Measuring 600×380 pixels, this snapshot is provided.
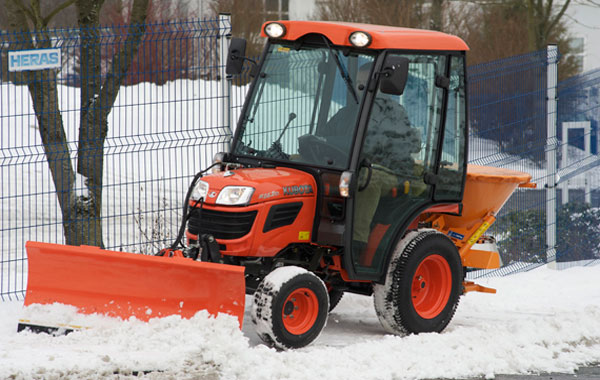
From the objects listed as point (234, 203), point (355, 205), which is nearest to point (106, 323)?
Result: point (234, 203)

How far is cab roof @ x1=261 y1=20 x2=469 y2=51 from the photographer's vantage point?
641 cm

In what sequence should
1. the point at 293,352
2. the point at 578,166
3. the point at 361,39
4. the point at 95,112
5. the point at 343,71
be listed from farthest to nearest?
1. the point at 578,166
2. the point at 95,112
3. the point at 343,71
4. the point at 361,39
5. the point at 293,352

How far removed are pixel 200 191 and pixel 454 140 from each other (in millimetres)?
2153

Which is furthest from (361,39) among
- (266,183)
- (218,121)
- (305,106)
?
(218,121)

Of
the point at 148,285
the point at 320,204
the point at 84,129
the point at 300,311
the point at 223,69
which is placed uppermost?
the point at 223,69

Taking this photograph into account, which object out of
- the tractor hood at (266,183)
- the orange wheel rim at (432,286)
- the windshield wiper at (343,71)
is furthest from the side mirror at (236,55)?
the orange wheel rim at (432,286)

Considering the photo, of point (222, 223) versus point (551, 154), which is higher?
point (551, 154)

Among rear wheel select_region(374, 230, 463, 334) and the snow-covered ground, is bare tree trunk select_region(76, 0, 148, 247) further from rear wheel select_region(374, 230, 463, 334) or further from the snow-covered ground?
rear wheel select_region(374, 230, 463, 334)

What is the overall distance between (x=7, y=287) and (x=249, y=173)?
318 cm

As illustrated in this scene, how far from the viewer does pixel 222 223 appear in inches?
246

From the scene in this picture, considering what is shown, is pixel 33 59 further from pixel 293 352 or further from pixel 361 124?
pixel 293 352

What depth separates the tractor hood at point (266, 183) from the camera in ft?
20.5

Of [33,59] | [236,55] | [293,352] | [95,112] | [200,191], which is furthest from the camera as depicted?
[95,112]

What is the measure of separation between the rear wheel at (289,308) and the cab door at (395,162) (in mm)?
442
